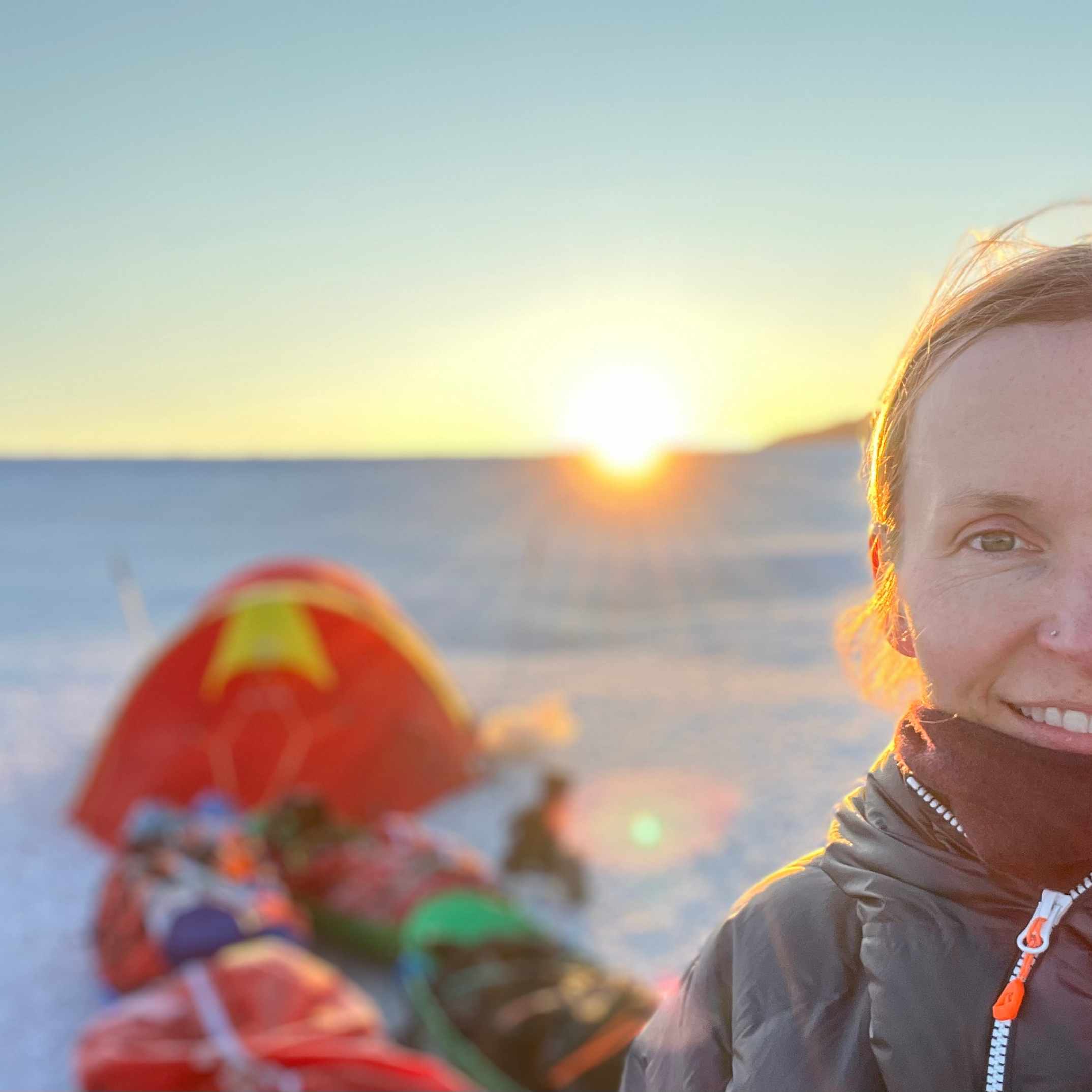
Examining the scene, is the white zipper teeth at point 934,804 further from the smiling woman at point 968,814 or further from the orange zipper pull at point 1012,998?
the orange zipper pull at point 1012,998

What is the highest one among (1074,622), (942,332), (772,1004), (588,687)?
(942,332)

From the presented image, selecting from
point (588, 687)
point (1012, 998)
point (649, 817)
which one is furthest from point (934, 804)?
point (588, 687)

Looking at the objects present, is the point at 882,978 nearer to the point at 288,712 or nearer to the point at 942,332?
the point at 942,332

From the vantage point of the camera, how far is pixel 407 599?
15703mm

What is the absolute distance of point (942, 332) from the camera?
36.9 inches

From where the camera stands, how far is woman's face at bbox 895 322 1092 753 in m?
0.80

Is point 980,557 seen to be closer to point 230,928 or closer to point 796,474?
point 230,928

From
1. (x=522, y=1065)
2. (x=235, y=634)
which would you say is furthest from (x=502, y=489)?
(x=522, y=1065)

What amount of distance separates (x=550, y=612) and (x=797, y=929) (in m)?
13.1

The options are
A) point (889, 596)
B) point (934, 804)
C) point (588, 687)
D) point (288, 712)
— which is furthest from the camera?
point (588, 687)

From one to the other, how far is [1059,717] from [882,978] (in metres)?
0.24

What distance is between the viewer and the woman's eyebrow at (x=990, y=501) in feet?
2.69

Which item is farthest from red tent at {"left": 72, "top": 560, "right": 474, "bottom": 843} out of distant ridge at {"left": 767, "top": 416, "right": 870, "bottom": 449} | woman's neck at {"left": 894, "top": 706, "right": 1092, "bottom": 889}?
woman's neck at {"left": 894, "top": 706, "right": 1092, "bottom": 889}

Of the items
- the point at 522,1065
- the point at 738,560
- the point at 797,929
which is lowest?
the point at 522,1065
